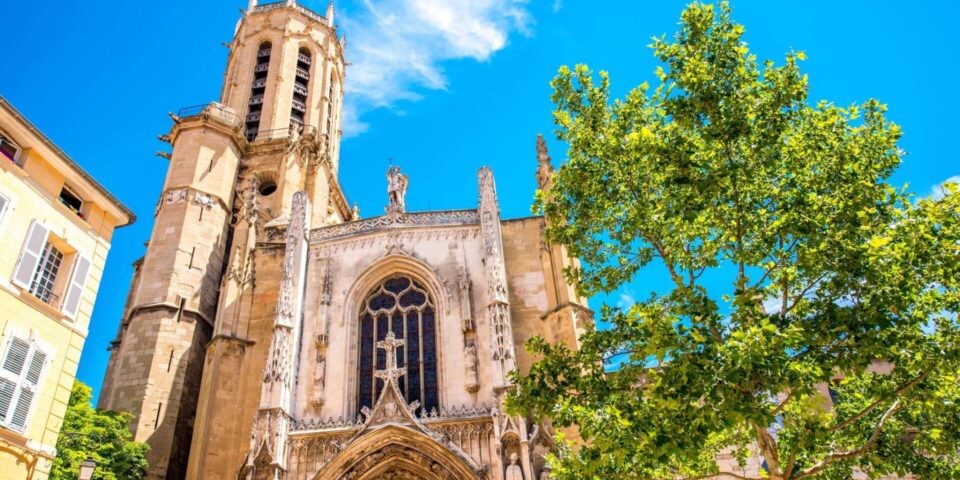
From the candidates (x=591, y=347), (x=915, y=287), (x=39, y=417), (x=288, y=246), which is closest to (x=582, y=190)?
(x=591, y=347)

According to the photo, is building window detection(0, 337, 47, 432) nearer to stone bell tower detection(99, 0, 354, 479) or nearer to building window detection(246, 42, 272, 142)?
stone bell tower detection(99, 0, 354, 479)

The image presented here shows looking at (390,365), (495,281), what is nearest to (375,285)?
(390,365)

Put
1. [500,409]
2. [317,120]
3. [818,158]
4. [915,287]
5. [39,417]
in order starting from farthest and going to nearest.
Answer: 1. [317,120]
2. [500,409]
3. [39,417]
4. [818,158]
5. [915,287]

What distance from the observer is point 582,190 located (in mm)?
11359

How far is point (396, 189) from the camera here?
21922 mm

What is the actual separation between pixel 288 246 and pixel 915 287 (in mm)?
16579

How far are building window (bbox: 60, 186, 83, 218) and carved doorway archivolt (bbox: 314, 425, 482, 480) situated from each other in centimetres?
808

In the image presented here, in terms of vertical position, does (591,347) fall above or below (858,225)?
below

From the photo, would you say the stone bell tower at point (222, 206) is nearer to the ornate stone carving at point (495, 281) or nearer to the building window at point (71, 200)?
the ornate stone carving at point (495, 281)

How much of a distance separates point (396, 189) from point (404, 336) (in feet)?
17.8

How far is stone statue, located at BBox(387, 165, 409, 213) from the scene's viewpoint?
70.5 feet

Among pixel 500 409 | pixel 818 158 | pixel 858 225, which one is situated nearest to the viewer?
pixel 858 225

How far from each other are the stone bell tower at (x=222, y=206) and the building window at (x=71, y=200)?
681 centimetres

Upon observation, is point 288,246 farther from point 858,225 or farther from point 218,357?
point 858,225
